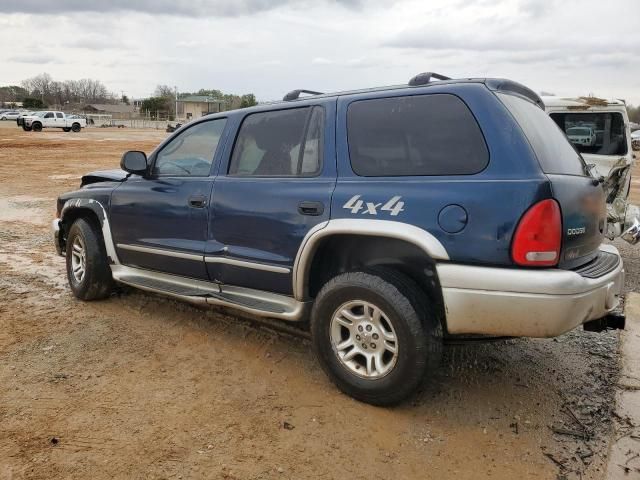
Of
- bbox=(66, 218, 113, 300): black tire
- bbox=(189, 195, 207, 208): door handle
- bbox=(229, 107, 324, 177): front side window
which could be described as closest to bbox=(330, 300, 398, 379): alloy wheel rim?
bbox=(229, 107, 324, 177): front side window

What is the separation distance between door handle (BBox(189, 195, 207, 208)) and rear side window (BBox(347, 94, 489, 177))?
1209 millimetres

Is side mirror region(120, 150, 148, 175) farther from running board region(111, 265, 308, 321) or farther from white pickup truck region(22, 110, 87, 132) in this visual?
white pickup truck region(22, 110, 87, 132)

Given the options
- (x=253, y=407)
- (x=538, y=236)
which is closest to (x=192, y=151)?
(x=253, y=407)

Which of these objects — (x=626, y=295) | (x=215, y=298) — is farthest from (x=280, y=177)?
(x=626, y=295)

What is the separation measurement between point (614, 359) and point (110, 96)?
14147cm

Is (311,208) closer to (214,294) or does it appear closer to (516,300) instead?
(214,294)

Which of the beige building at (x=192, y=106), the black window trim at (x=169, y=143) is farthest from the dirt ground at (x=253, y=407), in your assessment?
the beige building at (x=192, y=106)

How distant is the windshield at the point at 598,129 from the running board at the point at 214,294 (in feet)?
20.0

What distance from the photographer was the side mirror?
14.8ft

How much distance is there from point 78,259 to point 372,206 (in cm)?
330

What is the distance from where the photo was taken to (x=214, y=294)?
13.4ft

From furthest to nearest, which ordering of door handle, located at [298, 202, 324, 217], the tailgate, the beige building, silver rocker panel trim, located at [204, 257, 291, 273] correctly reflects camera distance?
the beige building, silver rocker panel trim, located at [204, 257, 291, 273], door handle, located at [298, 202, 324, 217], the tailgate

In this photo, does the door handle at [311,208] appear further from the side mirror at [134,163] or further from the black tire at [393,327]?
the side mirror at [134,163]

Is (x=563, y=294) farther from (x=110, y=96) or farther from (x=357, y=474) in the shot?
(x=110, y=96)
